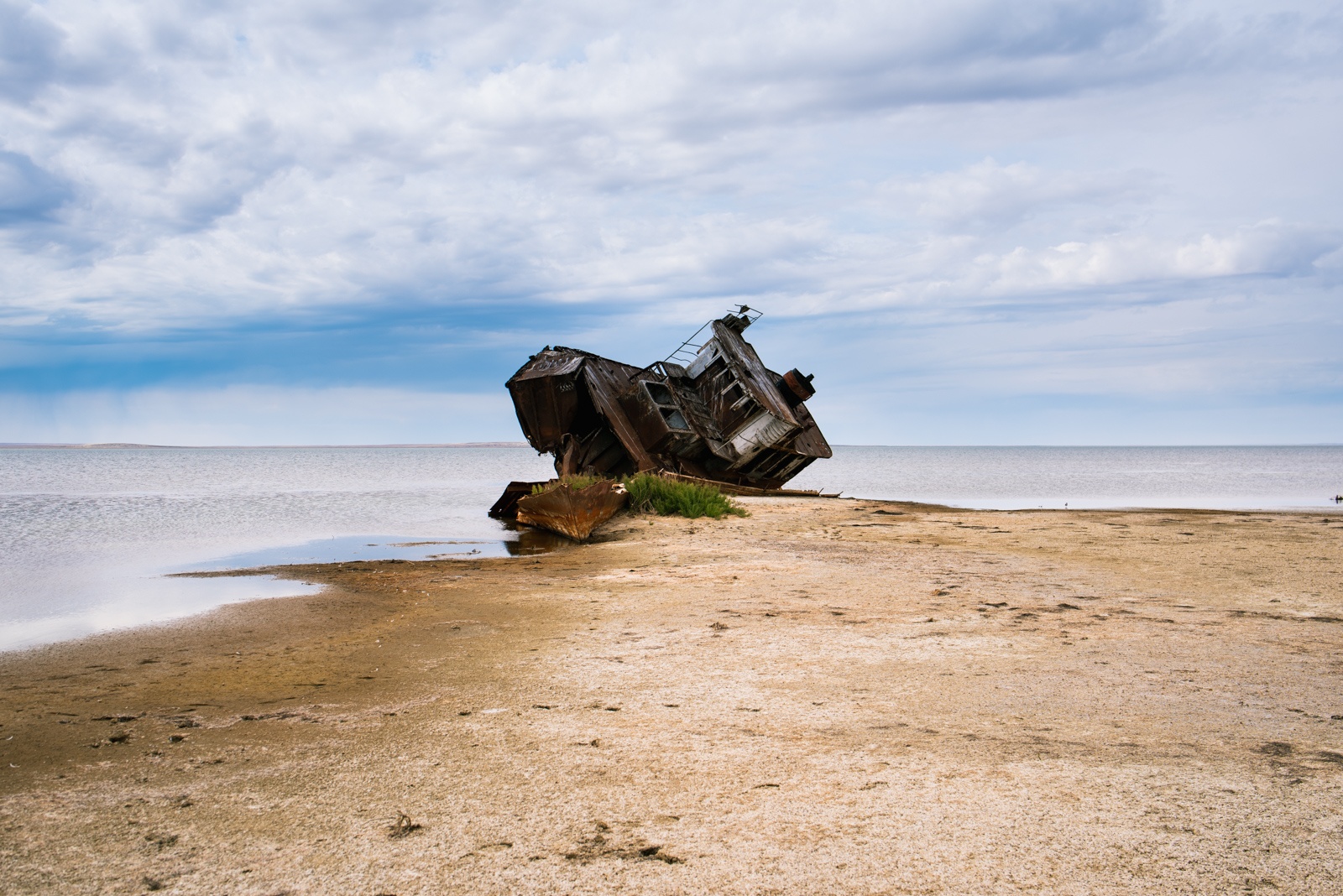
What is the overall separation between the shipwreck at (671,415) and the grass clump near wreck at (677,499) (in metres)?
3.30

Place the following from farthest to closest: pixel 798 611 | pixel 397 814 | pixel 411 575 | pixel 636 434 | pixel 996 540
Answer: pixel 636 434
pixel 996 540
pixel 411 575
pixel 798 611
pixel 397 814

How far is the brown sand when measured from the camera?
2521 millimetres

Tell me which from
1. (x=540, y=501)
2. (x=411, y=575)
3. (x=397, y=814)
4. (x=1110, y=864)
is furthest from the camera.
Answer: (x=540, y=501)

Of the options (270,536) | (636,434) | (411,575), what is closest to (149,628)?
(411,575)

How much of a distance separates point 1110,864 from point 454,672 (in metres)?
3.32

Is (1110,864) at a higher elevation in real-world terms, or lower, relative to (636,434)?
lower

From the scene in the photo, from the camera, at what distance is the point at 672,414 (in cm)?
1884

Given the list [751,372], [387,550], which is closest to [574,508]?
[387,550]

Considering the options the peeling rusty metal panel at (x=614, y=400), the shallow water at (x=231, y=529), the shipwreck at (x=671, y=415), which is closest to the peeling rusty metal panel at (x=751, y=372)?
the shipwreck at (x=671, y=415)

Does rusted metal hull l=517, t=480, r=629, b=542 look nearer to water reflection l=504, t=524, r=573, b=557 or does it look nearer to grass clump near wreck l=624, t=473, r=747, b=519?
water reflection l=504, t=524, r=573, b=557

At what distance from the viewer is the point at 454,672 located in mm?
4836

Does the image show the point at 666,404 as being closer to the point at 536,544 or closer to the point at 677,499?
the point at 677,499

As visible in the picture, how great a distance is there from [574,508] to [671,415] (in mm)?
6766

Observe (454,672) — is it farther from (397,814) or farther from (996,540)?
(996,540)
